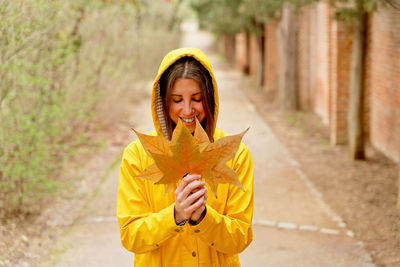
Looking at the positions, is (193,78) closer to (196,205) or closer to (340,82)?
(196,205)

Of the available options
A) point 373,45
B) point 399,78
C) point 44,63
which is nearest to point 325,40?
point 373,45

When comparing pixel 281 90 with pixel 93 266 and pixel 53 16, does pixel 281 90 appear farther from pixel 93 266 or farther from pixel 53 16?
pixel 93 266

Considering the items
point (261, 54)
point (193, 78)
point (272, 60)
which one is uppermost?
point (193, 78)

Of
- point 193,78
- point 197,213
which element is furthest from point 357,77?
point 197,213

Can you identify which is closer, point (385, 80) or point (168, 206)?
point (168, 206)

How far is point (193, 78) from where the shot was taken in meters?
2.38

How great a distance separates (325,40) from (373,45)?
9.84 ft

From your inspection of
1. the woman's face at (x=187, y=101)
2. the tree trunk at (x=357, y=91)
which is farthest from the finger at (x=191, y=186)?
the tree trunk at (x=357, y=91)

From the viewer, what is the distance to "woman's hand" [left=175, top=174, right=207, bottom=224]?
199 centimetres

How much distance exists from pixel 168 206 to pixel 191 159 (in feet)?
1.45

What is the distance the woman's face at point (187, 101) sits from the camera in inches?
93.4

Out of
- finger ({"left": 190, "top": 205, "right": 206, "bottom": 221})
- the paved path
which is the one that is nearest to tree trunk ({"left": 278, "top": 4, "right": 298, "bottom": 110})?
the paved path

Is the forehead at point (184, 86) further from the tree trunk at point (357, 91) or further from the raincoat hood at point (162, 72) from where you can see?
the tree trunk at point (357, 91)

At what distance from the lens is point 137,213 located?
236 cm
